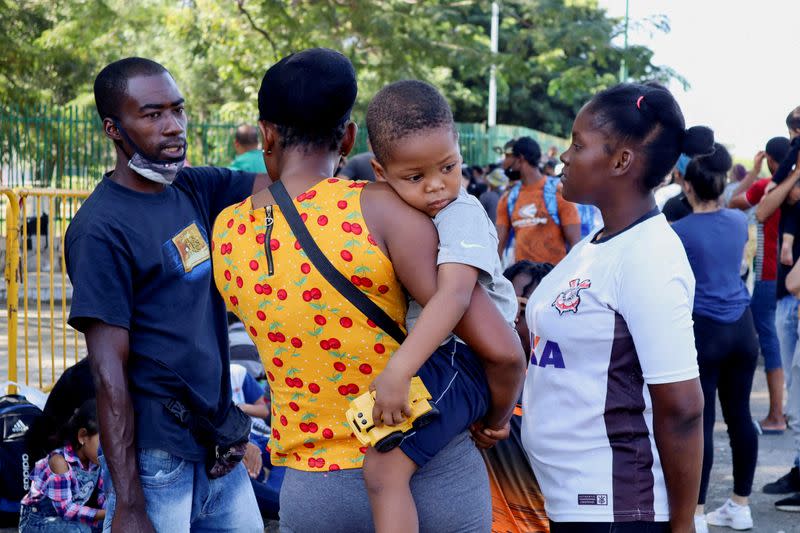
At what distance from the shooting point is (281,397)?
2252mm

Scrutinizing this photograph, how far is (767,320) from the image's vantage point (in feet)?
25.2

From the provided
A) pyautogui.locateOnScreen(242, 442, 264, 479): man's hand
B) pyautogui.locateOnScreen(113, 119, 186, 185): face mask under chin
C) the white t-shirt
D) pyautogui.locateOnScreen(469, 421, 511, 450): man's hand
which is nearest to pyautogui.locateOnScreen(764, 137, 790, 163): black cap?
pyautogui.locateOnScreen(242, 442, 264, 479): man's hand

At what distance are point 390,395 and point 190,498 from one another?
1.11 meters

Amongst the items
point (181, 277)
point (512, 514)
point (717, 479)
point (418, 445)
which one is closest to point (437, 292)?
point (418, 445)

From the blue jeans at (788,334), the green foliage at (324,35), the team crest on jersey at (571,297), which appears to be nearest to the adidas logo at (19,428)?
the team crest on jersey at (571,297)

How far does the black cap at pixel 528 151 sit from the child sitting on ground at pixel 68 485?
4.54 m

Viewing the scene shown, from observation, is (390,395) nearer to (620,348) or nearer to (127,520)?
(620,348)

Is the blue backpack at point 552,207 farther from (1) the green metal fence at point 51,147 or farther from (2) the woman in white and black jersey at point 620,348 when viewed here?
(1) the green metal fence at point 51,147

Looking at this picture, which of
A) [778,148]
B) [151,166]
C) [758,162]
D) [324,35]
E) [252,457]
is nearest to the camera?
[151,166]

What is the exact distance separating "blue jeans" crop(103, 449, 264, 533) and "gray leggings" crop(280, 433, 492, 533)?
2.23 ft

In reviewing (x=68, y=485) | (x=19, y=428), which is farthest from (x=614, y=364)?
(x=19, y=428)

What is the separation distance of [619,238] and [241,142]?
24.1 ft

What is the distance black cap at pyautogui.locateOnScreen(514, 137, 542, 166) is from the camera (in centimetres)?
800

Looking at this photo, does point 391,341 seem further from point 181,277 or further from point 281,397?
point 181,277
